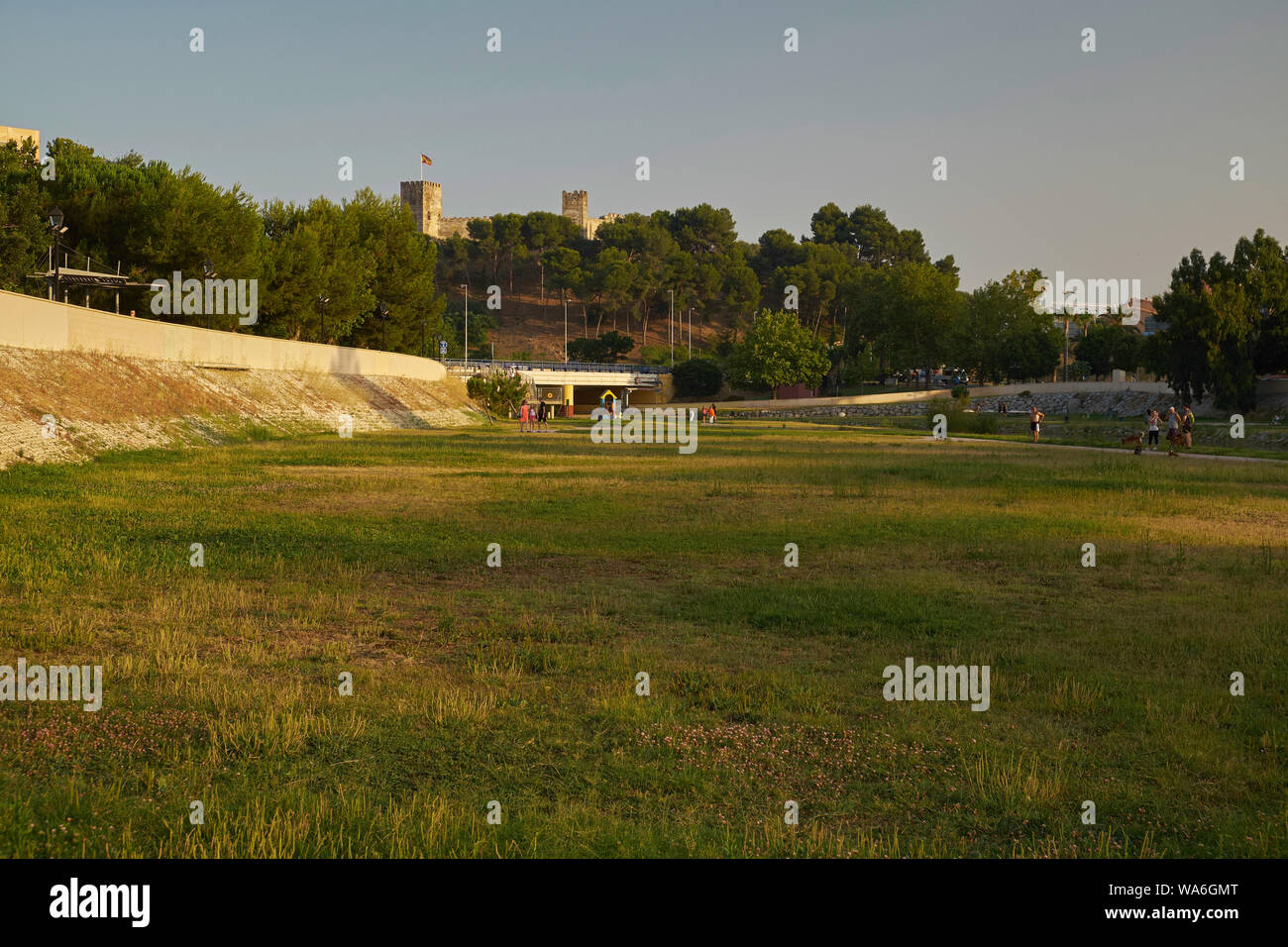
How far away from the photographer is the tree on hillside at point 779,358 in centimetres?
13138

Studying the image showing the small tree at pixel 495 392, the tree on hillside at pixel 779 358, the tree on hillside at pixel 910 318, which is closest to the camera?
the small tree at pixel 495 392

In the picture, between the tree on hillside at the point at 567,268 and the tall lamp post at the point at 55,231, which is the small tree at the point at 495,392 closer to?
the tall lamp post at the point at 55,231

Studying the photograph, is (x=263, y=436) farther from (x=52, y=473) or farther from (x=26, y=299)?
(x=52, y=473)

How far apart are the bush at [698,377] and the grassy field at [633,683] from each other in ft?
409

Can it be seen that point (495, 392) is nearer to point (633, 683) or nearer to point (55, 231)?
point (55, 231)

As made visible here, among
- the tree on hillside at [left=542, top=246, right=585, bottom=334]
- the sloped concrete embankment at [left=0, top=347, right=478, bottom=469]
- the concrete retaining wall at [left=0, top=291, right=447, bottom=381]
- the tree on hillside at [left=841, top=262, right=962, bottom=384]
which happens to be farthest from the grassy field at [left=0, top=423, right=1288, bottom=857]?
the tree on hillside at [left=542, top=246, right=585, bottom=334]

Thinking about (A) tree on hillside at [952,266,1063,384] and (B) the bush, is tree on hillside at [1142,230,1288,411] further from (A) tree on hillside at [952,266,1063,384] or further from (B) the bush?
(B) the bush

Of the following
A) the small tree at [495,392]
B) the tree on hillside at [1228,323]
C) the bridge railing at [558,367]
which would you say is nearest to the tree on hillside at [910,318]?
the bridge railing at [558,367]

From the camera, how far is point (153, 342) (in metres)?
46.8

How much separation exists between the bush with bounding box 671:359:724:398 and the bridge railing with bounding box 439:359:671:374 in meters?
2.92

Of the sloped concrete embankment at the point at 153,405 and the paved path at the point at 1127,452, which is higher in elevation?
the sloped concrete embankment at the point at 153,405

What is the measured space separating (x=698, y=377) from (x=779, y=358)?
17.3 meters
